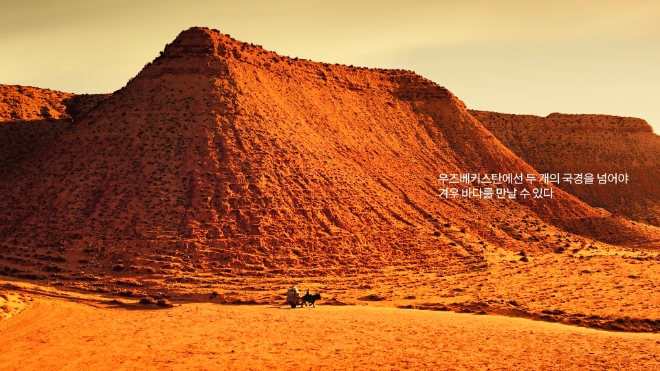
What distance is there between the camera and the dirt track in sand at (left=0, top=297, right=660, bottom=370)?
1627cm

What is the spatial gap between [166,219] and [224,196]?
126 inches

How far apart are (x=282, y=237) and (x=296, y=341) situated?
40.5ft

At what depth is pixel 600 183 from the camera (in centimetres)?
6994

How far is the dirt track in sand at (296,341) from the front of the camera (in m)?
16.3

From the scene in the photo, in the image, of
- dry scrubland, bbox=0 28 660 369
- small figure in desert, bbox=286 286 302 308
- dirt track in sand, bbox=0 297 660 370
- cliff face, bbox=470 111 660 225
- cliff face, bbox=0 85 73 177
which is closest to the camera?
dirt track in sand, bbox=0 297 660 370

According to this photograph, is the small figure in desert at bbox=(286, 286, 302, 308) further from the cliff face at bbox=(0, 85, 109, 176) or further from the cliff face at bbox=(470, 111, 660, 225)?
the cliff face at bbox=(470, 111, 660, 225)

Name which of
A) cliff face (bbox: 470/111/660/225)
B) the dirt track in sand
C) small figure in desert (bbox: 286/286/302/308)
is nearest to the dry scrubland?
the dirt track in sand

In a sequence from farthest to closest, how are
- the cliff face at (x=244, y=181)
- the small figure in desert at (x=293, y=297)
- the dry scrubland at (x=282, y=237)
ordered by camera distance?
the cliff face at (x=244, y=181)
the small figure in desert at (x=293, y=297)
the dry scrubland at (x=282, y=237)

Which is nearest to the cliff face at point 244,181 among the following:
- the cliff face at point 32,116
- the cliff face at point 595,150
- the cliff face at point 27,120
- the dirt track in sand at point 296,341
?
the cliff face at point 27,120

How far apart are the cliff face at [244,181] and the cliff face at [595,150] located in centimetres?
2416

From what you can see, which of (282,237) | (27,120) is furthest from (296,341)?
(27,120)

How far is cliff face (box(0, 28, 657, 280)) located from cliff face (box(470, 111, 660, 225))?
24.2 meters

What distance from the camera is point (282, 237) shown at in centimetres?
3064

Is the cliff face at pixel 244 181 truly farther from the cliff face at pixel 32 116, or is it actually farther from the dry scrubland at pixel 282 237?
the cliff face at pixel 32 116
